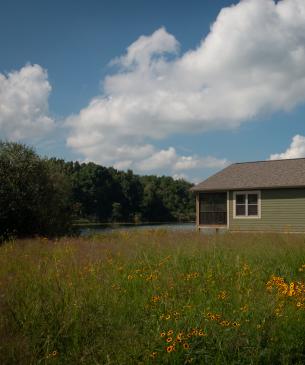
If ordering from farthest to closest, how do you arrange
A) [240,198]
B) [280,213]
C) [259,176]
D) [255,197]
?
[259,176] < [240,198] < [255,197] < [280,213]

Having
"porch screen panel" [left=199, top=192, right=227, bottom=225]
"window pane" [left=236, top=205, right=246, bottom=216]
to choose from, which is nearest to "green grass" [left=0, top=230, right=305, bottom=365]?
"window pane" [left=236, top=205, right=246, bottom=216]

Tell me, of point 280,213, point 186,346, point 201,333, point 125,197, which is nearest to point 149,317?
point 201,333

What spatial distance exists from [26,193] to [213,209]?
41.7 feet

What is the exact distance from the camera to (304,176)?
25172 millimetres

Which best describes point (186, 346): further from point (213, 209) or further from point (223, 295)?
point (213, 209)

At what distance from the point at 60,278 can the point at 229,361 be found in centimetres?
350

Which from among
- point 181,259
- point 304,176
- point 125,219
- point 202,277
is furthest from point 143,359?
point 125,219

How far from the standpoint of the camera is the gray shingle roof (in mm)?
25516

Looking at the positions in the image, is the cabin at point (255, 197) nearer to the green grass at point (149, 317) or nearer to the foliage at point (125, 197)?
the green grass at point (149, 317)

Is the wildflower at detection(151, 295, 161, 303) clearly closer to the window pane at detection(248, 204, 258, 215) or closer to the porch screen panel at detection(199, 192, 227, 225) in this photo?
the window pane at detection(248, 204, 258, 215)

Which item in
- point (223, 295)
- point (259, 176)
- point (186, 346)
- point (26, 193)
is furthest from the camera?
point (259, 176)

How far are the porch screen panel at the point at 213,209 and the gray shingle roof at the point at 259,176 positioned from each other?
2.80 feet

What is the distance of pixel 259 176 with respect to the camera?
89.9 feet

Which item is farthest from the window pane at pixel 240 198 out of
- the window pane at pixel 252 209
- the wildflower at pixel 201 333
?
the wildflower at pixel 201 333
